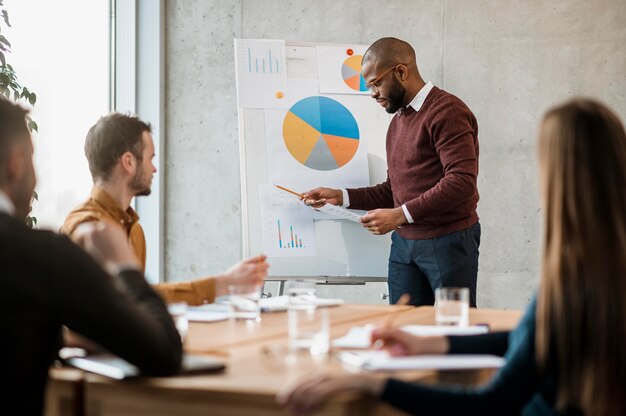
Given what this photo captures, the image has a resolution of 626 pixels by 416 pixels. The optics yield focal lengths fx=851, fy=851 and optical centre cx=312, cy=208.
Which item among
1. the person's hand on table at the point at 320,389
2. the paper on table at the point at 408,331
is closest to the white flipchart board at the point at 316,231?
the paper on table at the point at 408,331

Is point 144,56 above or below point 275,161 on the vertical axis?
above

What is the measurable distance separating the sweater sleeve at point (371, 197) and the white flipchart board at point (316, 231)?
137 millimetres

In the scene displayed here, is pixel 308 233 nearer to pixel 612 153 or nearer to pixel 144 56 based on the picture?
pixel 144 56

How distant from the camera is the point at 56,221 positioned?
483 centimetres

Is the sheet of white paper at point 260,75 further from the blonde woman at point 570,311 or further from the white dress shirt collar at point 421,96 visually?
the blonde woman at point 570,311

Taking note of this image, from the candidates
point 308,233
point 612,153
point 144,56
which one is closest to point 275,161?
point 308,233

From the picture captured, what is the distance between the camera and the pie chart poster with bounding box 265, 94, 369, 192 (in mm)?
4254

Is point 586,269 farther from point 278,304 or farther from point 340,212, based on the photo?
point 340,212

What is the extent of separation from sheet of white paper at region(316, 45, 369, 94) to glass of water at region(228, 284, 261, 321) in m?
2.03

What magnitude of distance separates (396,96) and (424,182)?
1.39 ft

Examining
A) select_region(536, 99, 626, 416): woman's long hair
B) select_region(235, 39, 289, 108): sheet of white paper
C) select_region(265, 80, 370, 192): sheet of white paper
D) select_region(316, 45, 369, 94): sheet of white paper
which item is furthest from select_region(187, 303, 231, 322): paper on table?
select_region(316, 45, 369, 94): sheet of white paper

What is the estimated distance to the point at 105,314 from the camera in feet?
4.80

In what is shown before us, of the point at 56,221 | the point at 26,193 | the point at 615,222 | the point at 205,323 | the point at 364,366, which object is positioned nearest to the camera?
the point at 615,222

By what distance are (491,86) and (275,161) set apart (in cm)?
145
